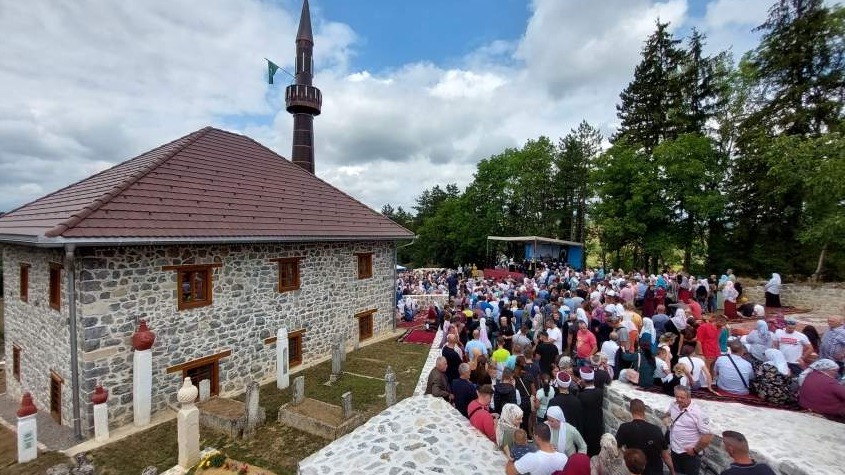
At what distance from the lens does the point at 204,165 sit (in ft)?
36.4

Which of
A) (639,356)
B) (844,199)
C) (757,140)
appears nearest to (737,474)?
(639,356)

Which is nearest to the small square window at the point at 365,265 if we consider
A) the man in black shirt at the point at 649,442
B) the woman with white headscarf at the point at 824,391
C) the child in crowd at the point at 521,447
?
the child in crowd at the point at 521,447

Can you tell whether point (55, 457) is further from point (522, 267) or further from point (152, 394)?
point (522, 267)

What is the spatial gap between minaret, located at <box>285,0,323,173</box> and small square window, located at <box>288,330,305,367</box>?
34.1 ft

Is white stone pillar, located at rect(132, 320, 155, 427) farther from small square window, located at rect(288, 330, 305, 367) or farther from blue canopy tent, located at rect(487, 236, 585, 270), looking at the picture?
blue canopy tent, located at rect(487, 236, 585, 270)

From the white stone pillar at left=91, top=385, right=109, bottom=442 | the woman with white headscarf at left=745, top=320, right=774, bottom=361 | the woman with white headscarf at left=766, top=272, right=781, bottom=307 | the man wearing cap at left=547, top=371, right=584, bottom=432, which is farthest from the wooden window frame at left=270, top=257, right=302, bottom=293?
the woman with white headscarf at left=766, top=272, right=781, bottom=307

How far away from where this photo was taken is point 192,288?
9.05m

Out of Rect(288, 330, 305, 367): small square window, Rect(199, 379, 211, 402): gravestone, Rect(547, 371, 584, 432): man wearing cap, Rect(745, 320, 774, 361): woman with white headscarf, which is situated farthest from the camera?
Rect(288, 330, 305, 367): small square window

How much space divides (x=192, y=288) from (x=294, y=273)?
10.5ft

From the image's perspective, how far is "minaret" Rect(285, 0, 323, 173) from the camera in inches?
745

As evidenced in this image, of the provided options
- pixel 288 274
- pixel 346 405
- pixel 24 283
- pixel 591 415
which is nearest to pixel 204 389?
pixel 346 405

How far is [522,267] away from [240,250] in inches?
860

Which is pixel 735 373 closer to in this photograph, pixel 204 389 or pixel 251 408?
pixel 251 408

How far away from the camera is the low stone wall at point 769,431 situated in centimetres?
438
